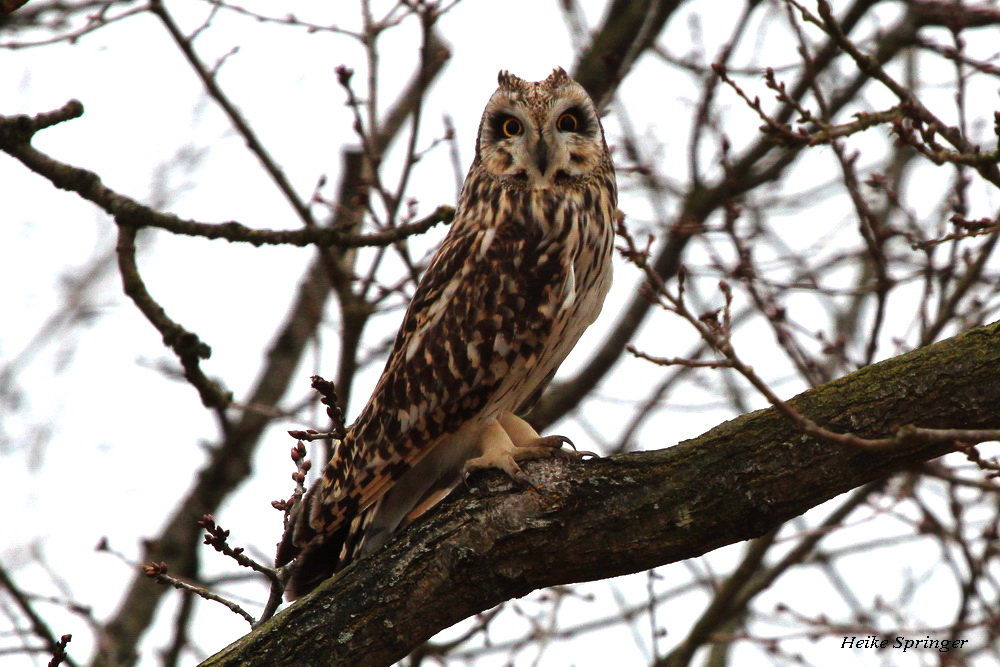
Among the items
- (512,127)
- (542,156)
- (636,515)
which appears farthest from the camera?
(512,127)

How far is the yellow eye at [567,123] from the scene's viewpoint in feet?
16.7

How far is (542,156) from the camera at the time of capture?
487 cm

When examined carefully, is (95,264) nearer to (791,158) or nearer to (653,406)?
(653,406)

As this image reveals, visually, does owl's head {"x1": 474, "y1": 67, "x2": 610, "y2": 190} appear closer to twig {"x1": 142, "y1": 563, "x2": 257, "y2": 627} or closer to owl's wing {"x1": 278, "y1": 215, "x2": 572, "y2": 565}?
owl's wing {"x1": 278, "y1": 215, "x2": 572, "y2": 565}

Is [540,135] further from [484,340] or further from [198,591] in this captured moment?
[198,591]

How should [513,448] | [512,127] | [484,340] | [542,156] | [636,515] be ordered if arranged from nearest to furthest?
[636,515], [513,448], [484,340], [542,156], [512,127]

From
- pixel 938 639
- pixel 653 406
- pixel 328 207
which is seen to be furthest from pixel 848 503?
pixel 328 207

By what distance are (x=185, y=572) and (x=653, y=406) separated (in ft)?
11.7

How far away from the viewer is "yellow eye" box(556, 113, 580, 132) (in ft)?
16.7

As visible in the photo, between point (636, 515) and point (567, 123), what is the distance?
212 centimetres

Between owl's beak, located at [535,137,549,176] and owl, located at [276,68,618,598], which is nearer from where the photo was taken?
owl, located at [276,68,618,598]

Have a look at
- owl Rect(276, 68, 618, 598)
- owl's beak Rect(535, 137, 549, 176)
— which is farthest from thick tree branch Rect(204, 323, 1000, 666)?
owl's beak Rect(535, 137, 549, 176)

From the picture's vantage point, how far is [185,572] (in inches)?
292

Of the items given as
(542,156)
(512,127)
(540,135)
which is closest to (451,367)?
(542,156)
